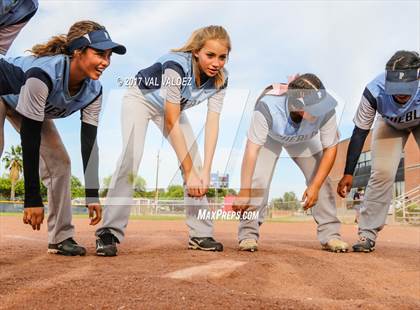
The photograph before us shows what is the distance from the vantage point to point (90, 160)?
4.49 m

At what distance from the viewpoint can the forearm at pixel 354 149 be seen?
17.4 ft

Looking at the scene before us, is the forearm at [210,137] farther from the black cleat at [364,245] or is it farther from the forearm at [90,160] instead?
the black cleat at [364,245]

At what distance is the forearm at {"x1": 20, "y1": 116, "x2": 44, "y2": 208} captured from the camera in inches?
135

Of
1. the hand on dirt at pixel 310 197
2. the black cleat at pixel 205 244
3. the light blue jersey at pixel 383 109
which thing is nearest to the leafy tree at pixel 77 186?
the black cleat at pixel 205 244

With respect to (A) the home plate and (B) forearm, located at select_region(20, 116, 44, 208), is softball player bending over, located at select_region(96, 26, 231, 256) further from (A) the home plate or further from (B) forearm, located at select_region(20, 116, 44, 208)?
(B) forearm, located at select_region(20, 116, 44, 208)

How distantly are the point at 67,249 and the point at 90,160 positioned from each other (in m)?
0.86

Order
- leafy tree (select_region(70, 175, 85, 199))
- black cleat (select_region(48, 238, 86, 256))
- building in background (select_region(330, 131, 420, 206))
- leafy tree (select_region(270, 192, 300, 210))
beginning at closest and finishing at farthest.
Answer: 1. black cleat (select_region(48, 238, 86, 256))
2. leafy tree (select_region(70, 175, 85, 199))
3. building in background (select_region(330, 131, 420, 206))
4. leafy tree (select_region(270, 192, 300, 210))

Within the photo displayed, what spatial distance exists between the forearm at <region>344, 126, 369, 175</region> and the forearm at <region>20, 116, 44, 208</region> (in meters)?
3.22

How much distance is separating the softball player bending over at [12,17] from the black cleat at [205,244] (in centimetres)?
246

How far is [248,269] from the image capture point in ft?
12.3

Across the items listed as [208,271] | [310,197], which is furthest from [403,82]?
[208,271]

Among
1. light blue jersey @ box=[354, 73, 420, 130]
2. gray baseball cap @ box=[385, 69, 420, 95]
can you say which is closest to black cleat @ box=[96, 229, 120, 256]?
light blue jersey @ box=[354, 73, 420, 130]

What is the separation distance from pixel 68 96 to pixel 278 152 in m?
2.33

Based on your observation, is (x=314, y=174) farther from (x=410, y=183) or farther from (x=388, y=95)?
(x=410, y=183)
